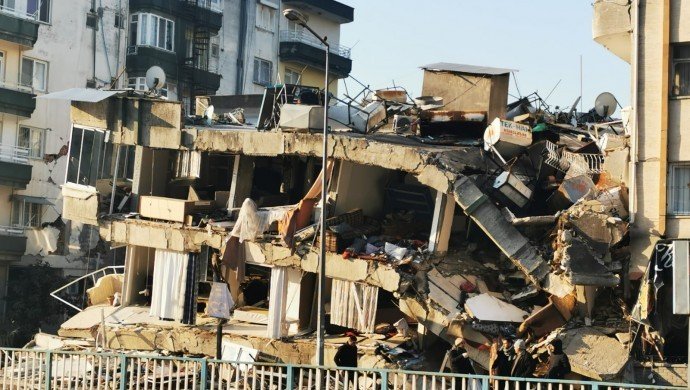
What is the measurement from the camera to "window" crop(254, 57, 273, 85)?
188ft

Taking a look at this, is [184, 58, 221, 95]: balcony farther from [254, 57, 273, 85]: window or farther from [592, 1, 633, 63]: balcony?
[592, 1, 633, 63]: balcony

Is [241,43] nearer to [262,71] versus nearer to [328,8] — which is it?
[262,71]

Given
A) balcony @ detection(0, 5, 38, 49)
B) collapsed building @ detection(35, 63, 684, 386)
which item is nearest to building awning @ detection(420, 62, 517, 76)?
collapsed building @ detection(35, 63, 684, 386)

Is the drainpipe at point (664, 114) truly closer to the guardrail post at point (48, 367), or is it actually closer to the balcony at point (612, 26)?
the balcony at point (612, 26)

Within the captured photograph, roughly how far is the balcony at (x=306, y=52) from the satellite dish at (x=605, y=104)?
26.6 m

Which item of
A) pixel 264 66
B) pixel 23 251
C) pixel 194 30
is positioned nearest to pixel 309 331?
pixel 23 251

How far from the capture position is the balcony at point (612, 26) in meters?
25.8

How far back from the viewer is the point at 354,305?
90.1 ft

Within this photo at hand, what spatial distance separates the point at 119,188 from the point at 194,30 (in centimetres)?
2087

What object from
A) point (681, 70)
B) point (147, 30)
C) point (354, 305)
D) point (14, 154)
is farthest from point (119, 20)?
point (681, 70)

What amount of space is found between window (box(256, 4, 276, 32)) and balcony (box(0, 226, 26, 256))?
17617 mm

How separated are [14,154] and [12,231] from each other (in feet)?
9.86

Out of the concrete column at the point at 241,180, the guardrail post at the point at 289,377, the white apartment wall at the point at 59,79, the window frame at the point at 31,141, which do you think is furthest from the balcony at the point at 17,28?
the guardrail post at the point at 289,377

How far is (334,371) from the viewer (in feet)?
55.6
